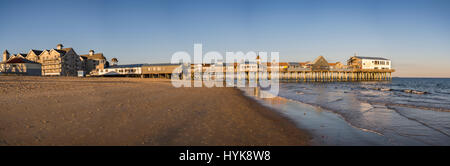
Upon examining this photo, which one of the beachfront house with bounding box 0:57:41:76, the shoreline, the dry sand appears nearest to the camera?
the dry sand

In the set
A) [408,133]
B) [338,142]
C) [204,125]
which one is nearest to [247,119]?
[204,125]

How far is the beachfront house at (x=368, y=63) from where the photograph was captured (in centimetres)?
6544

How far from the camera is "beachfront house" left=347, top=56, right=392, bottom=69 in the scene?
65.4 meters

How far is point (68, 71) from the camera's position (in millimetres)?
60906

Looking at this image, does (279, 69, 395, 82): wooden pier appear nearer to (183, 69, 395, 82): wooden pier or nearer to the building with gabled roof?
(183, 69, 395, 82): wooden pier

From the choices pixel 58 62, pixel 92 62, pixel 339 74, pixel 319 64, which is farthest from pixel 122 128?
pixel 92 62

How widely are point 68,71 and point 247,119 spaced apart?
222 ft

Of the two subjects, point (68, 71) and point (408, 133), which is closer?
point (408, 133)

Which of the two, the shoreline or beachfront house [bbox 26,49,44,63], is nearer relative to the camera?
the shoreline

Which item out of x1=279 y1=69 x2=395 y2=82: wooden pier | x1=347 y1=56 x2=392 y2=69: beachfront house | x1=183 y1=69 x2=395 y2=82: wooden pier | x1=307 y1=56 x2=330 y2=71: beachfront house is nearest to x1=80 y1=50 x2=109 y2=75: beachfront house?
x1=183 y1=69 x2=395 y2=82: wooden pier

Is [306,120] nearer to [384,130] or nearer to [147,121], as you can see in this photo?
[384,130]

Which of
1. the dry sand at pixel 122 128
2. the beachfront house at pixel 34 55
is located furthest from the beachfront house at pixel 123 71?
the dry sand at pixel 122 128

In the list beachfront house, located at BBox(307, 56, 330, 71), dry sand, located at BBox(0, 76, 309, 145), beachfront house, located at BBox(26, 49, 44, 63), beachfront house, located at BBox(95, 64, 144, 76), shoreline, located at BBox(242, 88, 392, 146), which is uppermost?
beachfront house, located at BBox(26, 49, 44, 63)

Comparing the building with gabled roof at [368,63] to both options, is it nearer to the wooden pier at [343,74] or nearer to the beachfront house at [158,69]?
the wooden pier at [343,74]
